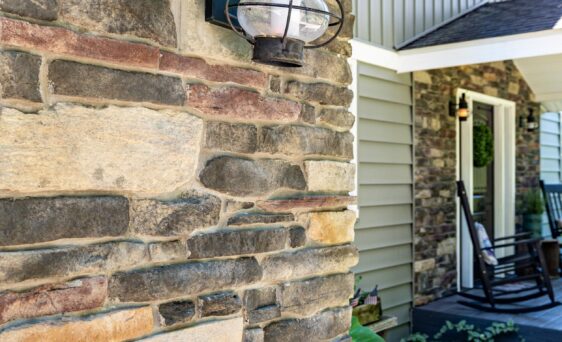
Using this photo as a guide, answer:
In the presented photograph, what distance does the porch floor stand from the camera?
4383mm

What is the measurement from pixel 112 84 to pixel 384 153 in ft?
11.5

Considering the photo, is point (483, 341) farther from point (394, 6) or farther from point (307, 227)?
point (307, 227)

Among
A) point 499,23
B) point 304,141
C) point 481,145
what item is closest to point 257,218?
point 304,141

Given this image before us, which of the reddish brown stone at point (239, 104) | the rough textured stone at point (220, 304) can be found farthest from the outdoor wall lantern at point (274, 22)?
the rough textured stone at point (220, 304)

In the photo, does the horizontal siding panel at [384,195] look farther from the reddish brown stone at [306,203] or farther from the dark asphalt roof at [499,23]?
the reddish brown stone at [306,203]

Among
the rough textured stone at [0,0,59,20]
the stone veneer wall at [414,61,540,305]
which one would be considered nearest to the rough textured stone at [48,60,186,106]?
the rough textured stone at [0,0,59,20]

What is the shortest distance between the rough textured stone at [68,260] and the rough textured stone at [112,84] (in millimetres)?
364

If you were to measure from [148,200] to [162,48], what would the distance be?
40 centimetres

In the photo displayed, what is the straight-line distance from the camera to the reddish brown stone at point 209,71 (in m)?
1.69

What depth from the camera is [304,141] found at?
2.06m

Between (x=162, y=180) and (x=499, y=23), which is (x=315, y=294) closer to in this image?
(x=162, y=180)

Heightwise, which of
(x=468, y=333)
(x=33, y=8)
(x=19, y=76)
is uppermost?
(x=33, y=8)

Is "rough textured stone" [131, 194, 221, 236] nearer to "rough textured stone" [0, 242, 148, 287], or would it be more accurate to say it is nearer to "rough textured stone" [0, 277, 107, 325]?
"rough textured stone" [0, 242, 148, 287]

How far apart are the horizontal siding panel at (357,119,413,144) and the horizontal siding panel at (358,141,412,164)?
41mm
